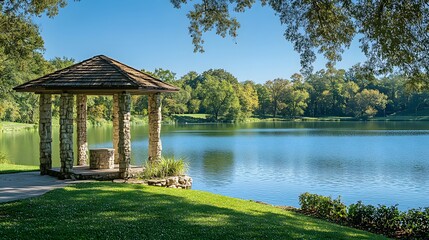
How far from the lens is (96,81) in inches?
504

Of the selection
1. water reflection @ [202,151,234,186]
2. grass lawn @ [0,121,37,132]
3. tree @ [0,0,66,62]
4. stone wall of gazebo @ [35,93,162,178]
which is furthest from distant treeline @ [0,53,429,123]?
stone wall of gazebo @ [35,93,162,178]

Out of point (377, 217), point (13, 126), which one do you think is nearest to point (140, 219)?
point (377, 217)

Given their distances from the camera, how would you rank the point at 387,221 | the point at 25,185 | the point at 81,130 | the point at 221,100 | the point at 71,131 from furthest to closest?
the point at 221,100 → the point at 81,130 → the point at 71,131 → the point at 25,185 → the point at 387,221

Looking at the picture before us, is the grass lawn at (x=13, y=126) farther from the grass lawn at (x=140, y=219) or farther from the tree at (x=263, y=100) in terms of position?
the tree at (x=263, y=100)

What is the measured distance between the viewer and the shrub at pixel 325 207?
1123 cm

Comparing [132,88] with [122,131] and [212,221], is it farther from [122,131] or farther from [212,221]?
[212,221]

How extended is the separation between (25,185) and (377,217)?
9.36 metres

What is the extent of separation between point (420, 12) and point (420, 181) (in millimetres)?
13086

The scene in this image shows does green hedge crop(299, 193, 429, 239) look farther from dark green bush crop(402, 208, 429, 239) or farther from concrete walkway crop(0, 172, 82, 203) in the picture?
concrete walkway crop(0, 172, 82, 203)

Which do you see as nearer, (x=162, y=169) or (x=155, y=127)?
(x=162, y=169)

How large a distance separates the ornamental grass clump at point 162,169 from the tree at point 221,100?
71.6 metres

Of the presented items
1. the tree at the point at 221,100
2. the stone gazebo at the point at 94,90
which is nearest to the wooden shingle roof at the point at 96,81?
the stone gazebo at the point at 94,90

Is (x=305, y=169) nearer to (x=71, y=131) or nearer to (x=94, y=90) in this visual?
(x=94, y=90)

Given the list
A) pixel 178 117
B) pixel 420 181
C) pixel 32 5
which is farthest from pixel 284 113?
pixel 32 5
